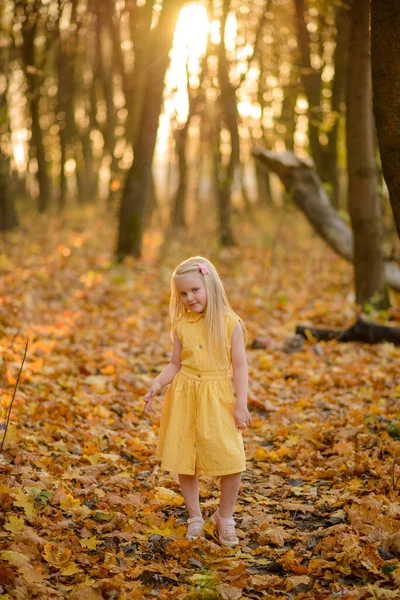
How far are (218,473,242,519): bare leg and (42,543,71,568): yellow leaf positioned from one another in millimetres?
974

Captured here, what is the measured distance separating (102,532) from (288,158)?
885cm

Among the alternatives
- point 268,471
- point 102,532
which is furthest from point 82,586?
point 268,471

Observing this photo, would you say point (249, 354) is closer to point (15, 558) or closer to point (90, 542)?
point (90, 542)

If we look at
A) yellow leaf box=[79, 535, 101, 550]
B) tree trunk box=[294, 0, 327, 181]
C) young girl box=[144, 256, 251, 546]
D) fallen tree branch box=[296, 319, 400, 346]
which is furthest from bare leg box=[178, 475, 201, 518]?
tree trunk box=[294, 0, 327, 181]

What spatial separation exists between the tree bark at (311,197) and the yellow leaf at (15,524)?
8706 millimetres

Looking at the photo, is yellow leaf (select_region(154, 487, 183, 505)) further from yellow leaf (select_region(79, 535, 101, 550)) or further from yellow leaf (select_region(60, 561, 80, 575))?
yellow leaf (select_region(60, 561, 80, 575))

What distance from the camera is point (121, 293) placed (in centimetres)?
1121

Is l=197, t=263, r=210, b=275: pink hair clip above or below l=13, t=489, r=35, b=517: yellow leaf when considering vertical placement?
above

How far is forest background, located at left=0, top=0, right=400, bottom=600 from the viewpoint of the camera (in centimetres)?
361

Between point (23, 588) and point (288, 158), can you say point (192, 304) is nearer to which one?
point (23, 588)

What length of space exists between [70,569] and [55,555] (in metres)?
0.14

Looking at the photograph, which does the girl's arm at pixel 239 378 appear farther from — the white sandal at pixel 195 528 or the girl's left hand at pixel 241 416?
the white sandal at pixel 195 528

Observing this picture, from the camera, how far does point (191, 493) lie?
407 centimetres

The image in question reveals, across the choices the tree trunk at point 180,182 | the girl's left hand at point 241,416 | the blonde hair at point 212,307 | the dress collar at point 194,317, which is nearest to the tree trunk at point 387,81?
the blonde hair at point 212,307
